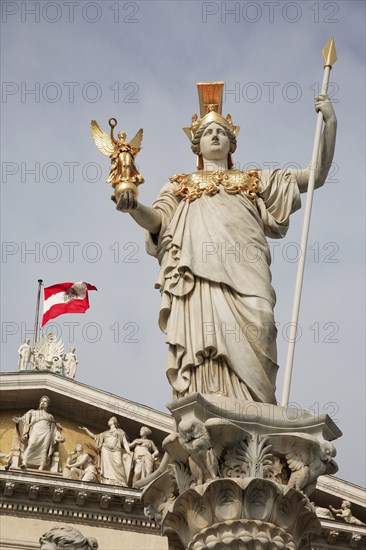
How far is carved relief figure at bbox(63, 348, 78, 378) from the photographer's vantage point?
125 ft

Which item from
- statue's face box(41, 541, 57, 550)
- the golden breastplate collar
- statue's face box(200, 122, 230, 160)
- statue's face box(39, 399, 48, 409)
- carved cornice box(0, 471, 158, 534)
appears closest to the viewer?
statue's face box(41, 541, 57, 550)

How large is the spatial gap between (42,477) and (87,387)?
325 centimetres

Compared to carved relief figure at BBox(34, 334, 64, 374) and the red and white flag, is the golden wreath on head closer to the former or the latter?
carved relief figure at BBox(34, 334, 64, 374)

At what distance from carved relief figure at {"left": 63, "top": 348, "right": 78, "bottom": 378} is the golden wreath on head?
986 inches

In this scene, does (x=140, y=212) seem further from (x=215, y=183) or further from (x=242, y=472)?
(x=242, y=472)

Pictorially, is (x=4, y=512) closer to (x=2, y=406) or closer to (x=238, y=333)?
(x=2, y=406)

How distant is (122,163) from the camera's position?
11.7 m

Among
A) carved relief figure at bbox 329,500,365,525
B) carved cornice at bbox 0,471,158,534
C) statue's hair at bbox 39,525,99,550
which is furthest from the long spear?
carved relief figure at bbox 329,500,365,525

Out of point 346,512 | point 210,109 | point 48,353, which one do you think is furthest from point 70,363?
point 210,109

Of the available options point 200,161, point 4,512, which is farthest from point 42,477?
point 200,161

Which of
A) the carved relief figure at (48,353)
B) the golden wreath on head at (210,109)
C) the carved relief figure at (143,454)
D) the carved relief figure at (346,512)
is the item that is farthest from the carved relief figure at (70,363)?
the golden wreath on head at (210,109)

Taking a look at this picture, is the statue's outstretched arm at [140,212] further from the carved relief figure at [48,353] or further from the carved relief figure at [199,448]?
the carved relief figure at [48,353]

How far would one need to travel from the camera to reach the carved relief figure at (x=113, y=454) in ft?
115

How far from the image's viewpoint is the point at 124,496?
34.4 m
